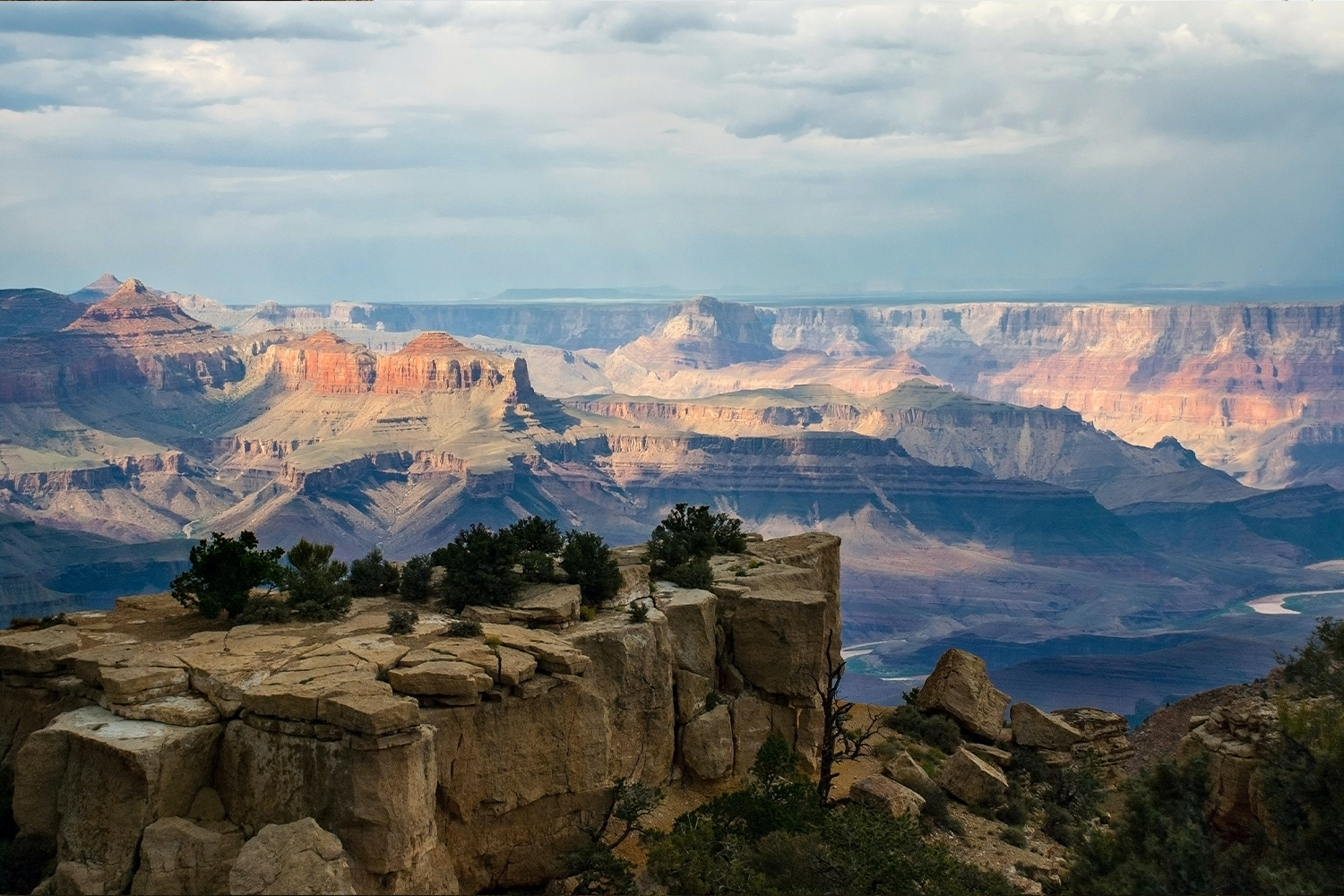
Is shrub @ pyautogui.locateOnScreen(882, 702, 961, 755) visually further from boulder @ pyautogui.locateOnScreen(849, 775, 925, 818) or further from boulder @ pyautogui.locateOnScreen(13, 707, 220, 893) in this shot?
boulder @ pyautogui.locateOnScreen(13, 707, 220, 893)

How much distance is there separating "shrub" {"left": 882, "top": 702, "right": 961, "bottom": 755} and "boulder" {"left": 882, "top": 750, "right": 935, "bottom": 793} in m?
3.33

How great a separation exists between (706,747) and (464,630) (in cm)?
628

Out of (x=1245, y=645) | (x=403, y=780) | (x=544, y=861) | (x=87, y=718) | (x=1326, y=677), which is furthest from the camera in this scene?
(x=1245, y=645)

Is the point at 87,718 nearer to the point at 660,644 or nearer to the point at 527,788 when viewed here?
the point at 527,788

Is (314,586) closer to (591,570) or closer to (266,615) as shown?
(266,615)

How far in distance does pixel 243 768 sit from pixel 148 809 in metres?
1.54

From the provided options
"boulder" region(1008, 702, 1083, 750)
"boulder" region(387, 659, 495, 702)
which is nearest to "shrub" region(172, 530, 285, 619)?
"boulder" region(387, 659, 495, 702)

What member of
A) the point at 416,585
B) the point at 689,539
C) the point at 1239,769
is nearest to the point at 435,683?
the point at 416,585

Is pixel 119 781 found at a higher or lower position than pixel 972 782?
higher

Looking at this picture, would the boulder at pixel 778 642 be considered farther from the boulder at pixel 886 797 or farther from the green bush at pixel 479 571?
the green bush at pixel 479 571

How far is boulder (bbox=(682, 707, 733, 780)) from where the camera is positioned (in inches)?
1128

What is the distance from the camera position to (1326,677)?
3191 centimetres

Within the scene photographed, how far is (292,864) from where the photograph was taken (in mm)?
19375

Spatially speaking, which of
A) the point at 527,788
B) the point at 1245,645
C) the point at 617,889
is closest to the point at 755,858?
the point at 617,889
